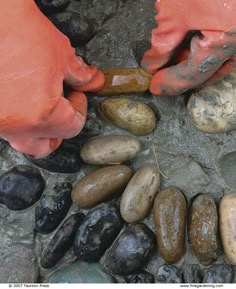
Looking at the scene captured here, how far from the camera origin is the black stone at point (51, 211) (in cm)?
187

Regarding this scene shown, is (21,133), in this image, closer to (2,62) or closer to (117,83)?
(2,62)

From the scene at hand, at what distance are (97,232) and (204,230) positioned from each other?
0.37 metres

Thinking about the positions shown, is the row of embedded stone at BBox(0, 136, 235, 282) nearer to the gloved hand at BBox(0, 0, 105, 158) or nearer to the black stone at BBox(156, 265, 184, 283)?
the black stone at BBox(156, 265, 184, 283)

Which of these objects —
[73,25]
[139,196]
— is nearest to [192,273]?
[139,196]

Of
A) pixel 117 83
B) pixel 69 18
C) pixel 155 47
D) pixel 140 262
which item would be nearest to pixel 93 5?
pixel 69 18

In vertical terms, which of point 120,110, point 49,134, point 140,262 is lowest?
point 140,262

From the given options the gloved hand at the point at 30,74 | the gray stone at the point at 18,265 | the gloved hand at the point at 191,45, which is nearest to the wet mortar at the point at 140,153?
the gray stone at the point at 18,265

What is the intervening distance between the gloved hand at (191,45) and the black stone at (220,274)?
62 cm

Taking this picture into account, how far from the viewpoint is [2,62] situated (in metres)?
1.41

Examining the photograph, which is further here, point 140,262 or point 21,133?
point 140,262

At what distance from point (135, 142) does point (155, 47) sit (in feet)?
1.22

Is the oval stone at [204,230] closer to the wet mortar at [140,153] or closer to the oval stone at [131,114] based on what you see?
the wet mortar at [140,153]

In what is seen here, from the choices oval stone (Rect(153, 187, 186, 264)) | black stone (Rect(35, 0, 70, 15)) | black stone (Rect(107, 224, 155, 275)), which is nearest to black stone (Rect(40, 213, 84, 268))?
black stone (Rect(107, 224, 155, 275))

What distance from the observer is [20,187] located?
1.87 m
